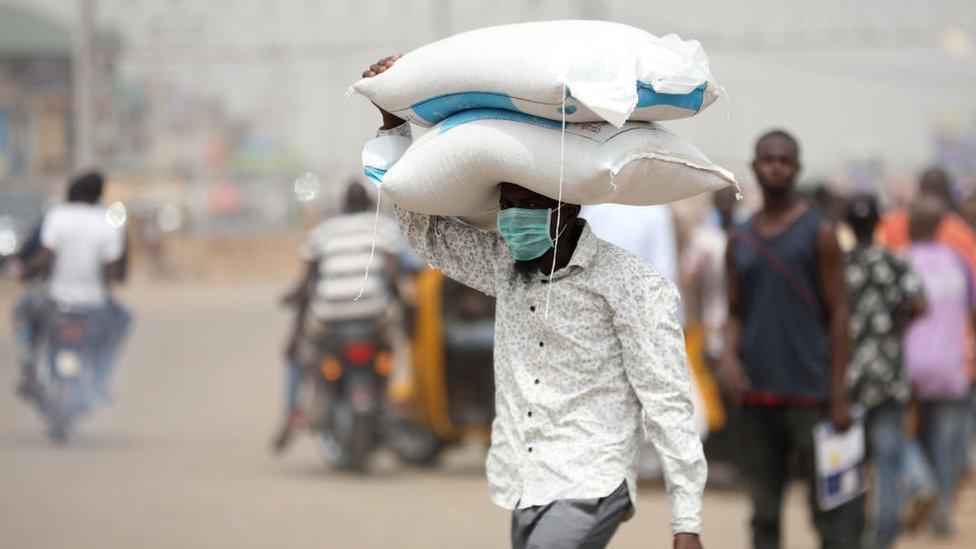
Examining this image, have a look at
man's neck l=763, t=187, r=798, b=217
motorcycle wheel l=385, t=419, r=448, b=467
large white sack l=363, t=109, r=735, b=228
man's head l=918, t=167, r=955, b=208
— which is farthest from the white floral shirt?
motorcycle wheel l=385, t=419, r=448, b=467

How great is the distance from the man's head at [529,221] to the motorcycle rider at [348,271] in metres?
5.69

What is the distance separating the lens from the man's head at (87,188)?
469 inches

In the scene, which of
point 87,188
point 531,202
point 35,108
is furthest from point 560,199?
point 35,108

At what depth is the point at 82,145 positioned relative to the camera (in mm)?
21562

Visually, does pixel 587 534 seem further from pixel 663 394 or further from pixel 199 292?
pixel 199 292

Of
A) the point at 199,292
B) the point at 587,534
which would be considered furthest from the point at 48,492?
the point at 199,292

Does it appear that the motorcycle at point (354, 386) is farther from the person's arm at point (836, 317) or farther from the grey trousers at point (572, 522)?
the grey trousers at point (572, 522)

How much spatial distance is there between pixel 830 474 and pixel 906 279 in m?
1.49

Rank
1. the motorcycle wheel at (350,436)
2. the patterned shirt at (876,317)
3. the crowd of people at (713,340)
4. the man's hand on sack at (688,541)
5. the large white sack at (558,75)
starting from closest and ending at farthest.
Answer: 1. the large white sack at (558,75)
2. the man's hand on sack at (688,541)
3. the crowd of people at (713,340)
4. the patterned shirt at (876,317)
5. the motorcycle wheel at (350,436)

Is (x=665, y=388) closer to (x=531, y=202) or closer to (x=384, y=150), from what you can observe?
(x=531, y=202)

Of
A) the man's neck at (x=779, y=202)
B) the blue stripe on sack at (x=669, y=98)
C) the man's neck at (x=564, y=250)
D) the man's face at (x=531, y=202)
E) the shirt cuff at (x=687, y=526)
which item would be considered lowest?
the shirt cuff at (x=687, y=526)

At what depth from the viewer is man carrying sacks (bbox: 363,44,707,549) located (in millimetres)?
4227

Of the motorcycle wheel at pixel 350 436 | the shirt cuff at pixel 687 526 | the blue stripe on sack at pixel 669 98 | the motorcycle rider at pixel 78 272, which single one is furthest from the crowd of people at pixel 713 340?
the motorcycle rider at pixel 78 272

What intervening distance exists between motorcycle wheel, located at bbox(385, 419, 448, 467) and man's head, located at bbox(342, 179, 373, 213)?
1.51 meters
